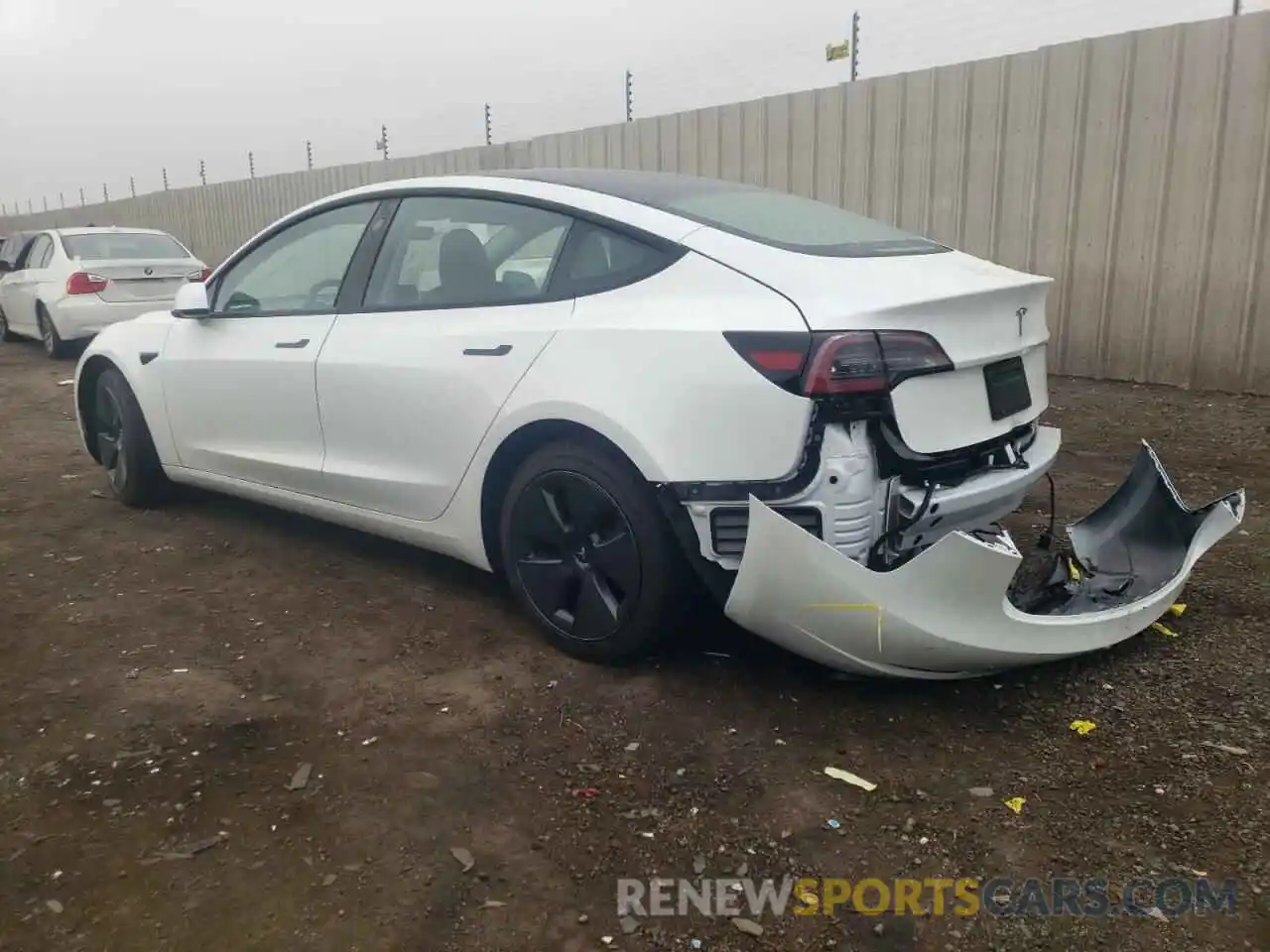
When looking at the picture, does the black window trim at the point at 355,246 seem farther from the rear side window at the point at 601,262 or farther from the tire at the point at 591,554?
the tire at the point at 591,554

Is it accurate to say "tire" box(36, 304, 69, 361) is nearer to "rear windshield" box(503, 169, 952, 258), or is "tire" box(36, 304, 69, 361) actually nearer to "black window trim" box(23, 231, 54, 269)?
"black window trim" box(23, 231, 54, 269)

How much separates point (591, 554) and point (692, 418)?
0.57 metres

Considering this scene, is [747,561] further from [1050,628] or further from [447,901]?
[447,901]

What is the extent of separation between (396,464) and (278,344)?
84 cm

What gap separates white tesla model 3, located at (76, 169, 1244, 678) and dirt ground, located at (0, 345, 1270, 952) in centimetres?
23

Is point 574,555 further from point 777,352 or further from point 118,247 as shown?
point 118,247

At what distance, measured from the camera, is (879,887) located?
209cm

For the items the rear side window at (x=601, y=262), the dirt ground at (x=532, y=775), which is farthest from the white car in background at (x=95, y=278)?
the rear side window at (x=601, y=262)

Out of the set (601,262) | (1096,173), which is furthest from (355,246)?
(1096,173)

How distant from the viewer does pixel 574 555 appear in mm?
3047

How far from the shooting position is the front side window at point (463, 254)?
3.24 metres

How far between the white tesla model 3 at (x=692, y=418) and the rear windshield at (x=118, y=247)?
7730 millimetres

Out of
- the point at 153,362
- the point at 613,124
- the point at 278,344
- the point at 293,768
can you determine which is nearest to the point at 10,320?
the point at 613,124

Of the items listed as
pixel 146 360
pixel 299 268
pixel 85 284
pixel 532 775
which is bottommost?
pixel 532 775
